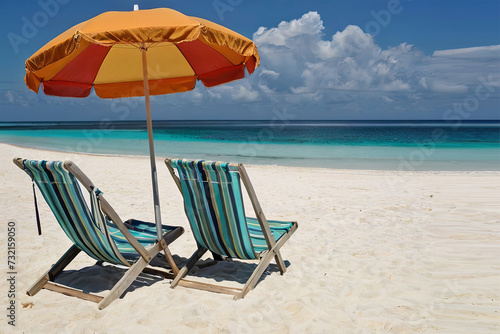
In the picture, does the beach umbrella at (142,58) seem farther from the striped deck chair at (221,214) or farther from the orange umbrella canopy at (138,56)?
the striped deck chair at (221,214)

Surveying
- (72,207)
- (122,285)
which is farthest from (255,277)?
(72,207)

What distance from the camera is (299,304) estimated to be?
2723mm

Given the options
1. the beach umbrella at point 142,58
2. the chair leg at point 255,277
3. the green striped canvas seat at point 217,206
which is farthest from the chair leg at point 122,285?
the chair leg at point 255,277

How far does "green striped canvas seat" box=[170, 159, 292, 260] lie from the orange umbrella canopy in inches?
33.6

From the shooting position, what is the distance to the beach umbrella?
236 cm

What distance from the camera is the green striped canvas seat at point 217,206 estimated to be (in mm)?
2717

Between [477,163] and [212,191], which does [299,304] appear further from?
[477,163]

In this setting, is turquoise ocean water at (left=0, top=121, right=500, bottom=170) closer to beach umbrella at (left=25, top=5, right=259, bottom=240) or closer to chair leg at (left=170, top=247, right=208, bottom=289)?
beach umbrella at (left=25, top=5, right=259, bottom=240)

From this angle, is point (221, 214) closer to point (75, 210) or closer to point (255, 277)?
point (255, 277)

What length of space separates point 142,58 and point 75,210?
137cm

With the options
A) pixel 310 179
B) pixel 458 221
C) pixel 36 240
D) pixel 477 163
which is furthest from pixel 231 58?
pixel 477 163

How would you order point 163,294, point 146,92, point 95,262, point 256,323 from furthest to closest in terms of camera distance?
point 95,262 < point 146,92 < point 163,294 < point 256,323

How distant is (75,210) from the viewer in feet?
8.67

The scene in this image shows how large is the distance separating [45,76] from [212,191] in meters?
1.89
